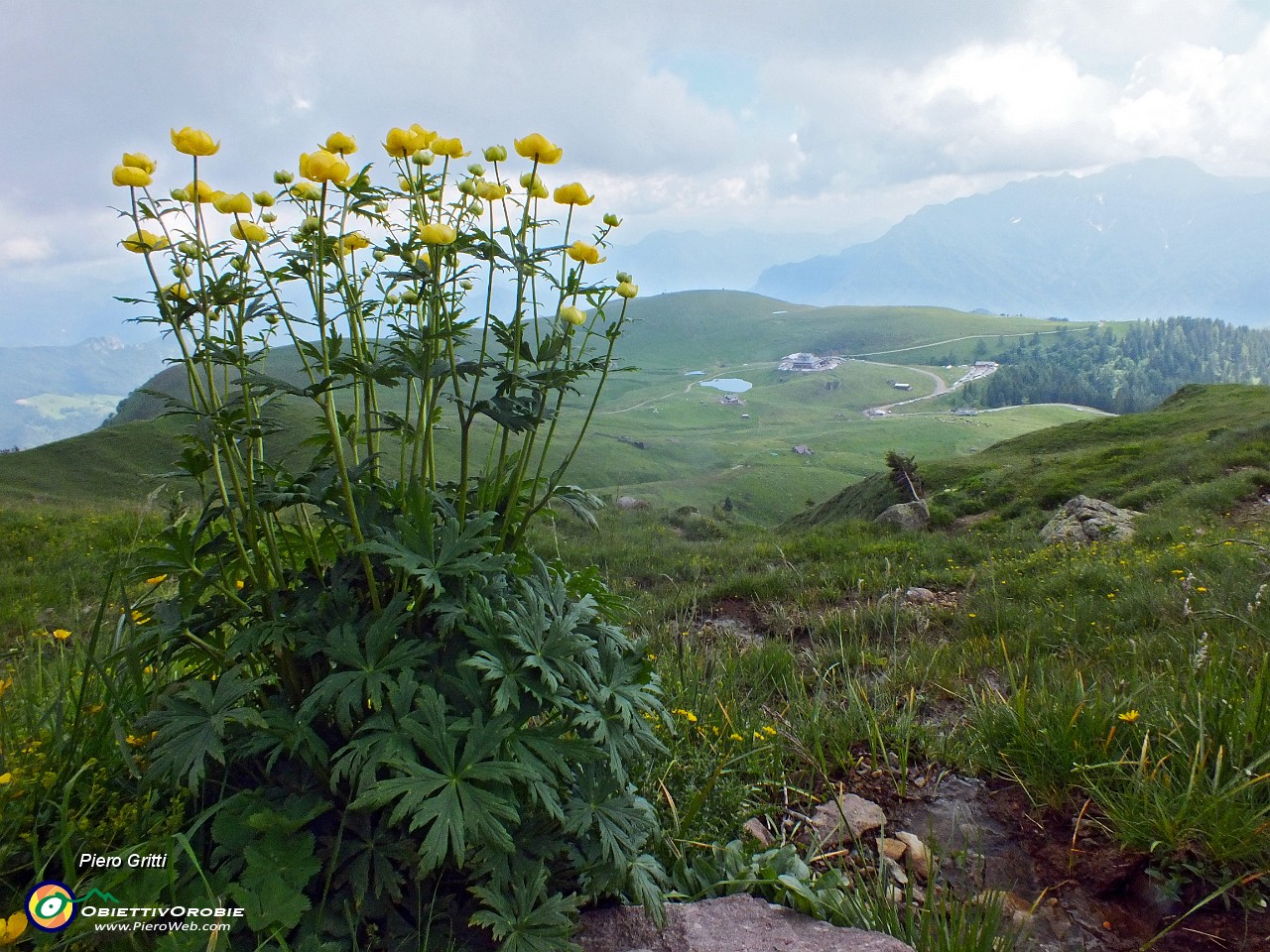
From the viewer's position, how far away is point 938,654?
5.30 metres

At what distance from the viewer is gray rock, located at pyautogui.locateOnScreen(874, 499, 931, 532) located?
15625 millimetres

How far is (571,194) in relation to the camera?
288 cm

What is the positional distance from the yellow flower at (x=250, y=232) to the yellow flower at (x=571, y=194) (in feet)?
3.60

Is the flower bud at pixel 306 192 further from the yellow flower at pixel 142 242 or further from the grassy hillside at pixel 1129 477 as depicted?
the grassy hillside at pixel 1129 477

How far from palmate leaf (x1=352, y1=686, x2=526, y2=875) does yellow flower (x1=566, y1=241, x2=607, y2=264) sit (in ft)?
5.35

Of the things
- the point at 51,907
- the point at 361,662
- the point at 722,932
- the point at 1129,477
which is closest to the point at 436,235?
the point at 361,662

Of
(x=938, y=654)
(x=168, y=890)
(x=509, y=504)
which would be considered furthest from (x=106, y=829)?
(x=938, y=654)

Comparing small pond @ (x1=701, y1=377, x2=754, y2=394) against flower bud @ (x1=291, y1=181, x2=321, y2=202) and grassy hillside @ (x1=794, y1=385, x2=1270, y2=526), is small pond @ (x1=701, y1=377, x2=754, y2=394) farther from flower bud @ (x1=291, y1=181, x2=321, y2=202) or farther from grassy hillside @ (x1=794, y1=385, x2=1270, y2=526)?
flower bud @ (x1=291, y1=181, x2=321, y2=202)

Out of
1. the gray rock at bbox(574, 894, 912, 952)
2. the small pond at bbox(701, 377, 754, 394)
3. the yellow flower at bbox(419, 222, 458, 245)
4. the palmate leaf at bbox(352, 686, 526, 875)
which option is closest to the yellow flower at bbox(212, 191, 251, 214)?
the yellow flower at bbox(419, 222, 458, 245)

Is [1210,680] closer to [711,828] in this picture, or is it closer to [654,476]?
[711,828]

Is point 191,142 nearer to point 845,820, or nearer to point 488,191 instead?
point 488,191

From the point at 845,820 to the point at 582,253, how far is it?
249cm

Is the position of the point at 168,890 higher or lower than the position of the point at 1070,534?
higher

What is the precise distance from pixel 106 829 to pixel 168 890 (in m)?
0.35
